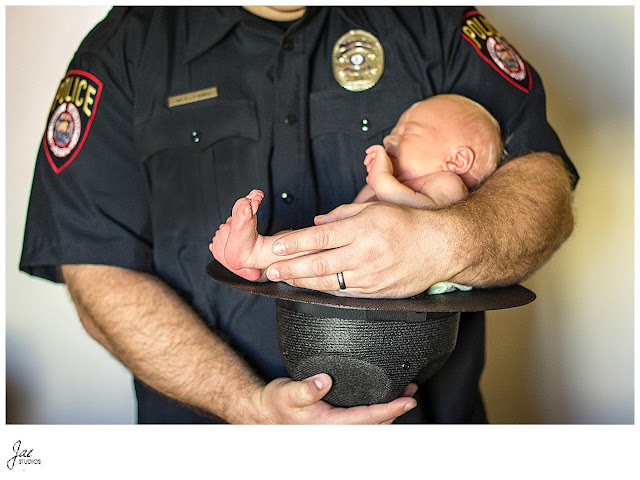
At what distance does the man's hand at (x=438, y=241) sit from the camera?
0.77 metres

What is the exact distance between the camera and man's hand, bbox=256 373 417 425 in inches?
34.2

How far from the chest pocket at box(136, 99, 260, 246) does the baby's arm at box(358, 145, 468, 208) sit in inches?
8.0

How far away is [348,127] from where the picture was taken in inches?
43.6

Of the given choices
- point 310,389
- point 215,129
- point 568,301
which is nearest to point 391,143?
point 215,129

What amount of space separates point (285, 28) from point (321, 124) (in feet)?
0.53

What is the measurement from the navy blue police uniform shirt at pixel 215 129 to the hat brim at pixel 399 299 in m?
0.26

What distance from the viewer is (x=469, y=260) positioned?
87 cm

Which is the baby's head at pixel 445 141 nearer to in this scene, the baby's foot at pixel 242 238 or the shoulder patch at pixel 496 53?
the shoulder patch at pixel 496 53

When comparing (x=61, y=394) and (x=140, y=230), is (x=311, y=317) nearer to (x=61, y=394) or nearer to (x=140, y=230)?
(x=140, y=230)

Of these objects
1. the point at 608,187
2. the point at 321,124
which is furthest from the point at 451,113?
the point at 608,187

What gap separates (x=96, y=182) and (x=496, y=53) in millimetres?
665
